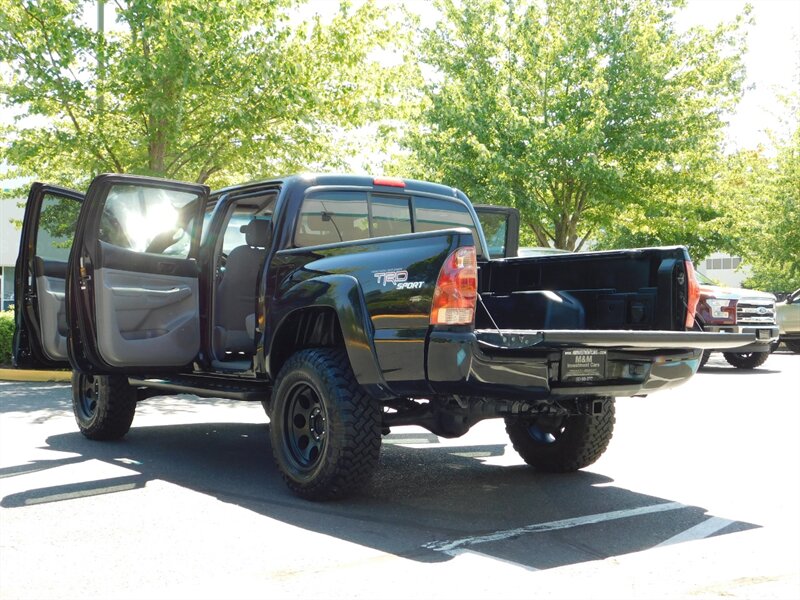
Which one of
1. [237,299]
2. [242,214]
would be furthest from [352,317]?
[242,214]

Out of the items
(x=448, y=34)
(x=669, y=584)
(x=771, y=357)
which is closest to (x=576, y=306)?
(x=669, y=584)

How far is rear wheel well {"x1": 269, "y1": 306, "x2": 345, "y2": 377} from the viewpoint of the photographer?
6.15 meters

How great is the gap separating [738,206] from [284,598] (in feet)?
92.3

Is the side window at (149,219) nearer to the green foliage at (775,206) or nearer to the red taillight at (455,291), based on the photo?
the red taillight at (455,291)

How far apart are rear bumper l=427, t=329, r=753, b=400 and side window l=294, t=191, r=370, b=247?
1.81 meters

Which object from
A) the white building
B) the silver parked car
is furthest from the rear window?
the white building

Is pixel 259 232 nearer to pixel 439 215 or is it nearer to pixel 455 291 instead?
pixel 439 215

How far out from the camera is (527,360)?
5.20 m

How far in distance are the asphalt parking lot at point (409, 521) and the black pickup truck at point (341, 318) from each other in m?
0.45

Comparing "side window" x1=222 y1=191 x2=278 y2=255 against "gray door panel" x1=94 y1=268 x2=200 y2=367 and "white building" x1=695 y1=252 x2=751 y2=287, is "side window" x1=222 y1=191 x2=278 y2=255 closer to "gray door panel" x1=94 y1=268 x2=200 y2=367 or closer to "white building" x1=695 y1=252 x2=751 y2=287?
"gray door panel" x1=94 y1=268 x2=200 y2=367

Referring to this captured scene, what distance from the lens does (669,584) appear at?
14.1 feet

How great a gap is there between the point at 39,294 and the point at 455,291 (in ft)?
14.5

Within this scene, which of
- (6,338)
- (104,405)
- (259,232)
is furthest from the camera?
(6,338)

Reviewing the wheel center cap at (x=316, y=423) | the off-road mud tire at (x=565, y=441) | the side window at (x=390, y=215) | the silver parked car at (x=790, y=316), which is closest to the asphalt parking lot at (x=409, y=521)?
the off-road mud tire at (x=565, y=441)
